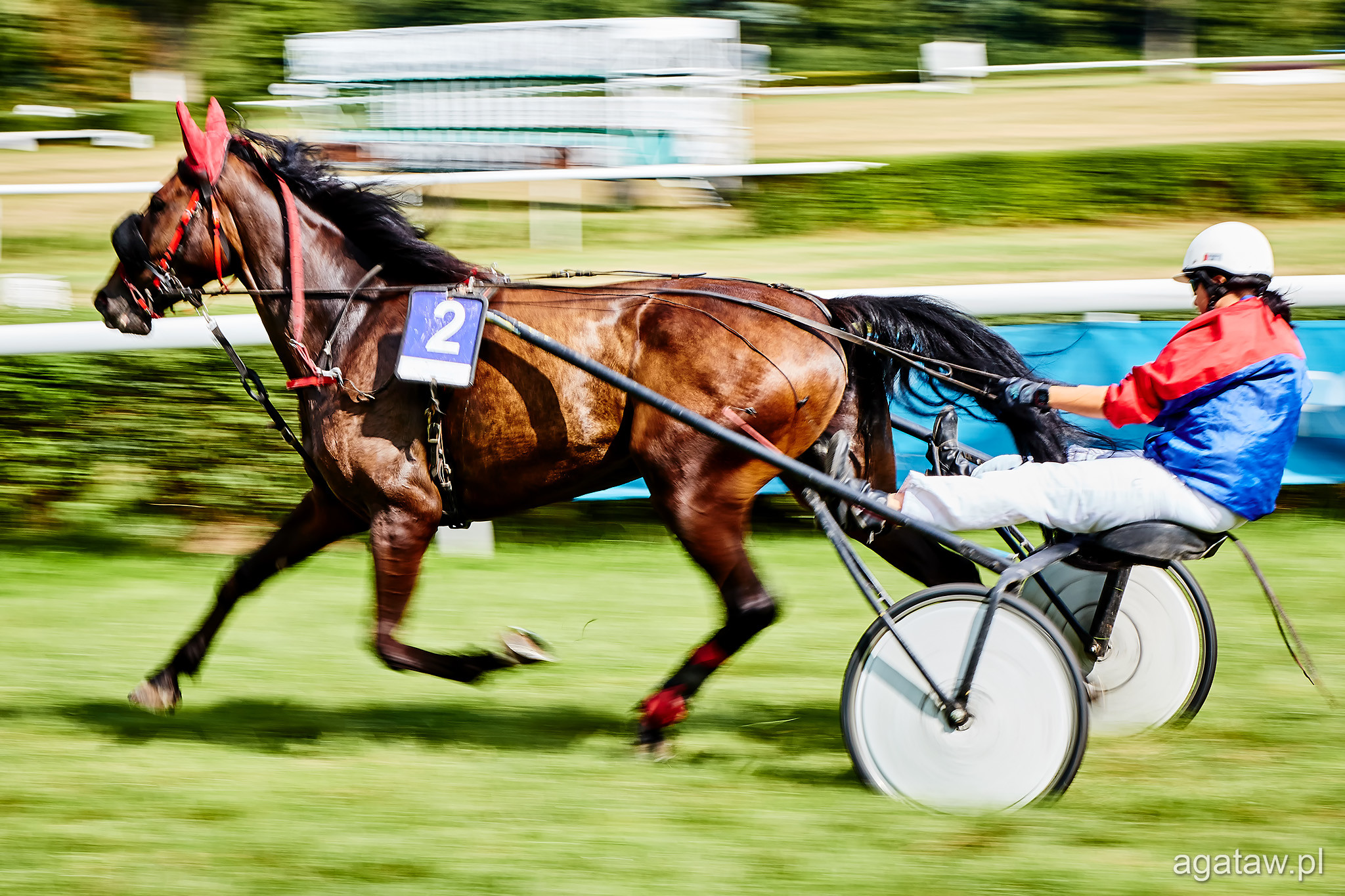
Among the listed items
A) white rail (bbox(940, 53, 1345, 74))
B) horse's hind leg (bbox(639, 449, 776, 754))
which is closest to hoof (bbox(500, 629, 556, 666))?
horse's hind leg (bbox(639, 449, 776, 754))

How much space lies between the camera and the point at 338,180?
441 centimetres

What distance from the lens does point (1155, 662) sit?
4172 millimetres

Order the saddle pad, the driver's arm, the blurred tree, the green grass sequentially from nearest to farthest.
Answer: the green grass → the driver's arm → the saddle pad → the blurred tree

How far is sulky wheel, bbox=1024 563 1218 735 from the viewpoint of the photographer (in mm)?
4160

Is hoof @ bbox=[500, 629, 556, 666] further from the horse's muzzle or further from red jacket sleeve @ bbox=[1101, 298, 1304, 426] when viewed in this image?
red jacket sleeve @ bbox=[1101, 298, 1304, 426]

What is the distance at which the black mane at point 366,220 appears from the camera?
4.38 metres

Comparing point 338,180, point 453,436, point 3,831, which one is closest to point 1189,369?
point 453,436

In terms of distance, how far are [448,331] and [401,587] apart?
78cm

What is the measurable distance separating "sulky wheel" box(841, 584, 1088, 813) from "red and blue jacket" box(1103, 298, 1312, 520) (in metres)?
0.57

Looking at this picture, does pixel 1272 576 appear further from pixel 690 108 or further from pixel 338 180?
pixel 690 108

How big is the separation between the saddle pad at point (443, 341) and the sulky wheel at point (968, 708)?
53.4 inches

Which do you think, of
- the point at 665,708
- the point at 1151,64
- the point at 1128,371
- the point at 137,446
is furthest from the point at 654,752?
the point at 1151,64

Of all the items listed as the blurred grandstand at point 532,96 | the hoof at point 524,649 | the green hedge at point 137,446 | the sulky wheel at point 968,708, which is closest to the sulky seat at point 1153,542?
the sulky wheel at point 968,708

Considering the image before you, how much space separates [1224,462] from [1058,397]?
442 mm
